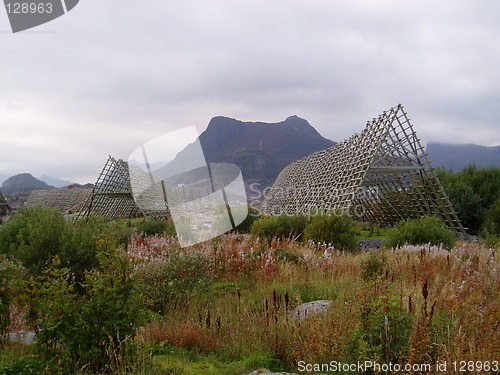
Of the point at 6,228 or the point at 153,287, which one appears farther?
the point at 6,228

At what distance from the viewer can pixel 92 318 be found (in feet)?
10.4

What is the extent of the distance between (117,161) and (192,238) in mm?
15114

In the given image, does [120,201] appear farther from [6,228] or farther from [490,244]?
[490,244]

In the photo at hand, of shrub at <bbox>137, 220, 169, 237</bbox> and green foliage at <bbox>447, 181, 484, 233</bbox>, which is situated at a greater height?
shrub at <bbox>137, 220, 169, 237</bbox>

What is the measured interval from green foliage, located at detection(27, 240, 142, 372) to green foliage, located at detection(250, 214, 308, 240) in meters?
8.91

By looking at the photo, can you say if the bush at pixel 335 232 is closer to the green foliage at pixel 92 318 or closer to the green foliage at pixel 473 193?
the green foliage at pixel 92 318

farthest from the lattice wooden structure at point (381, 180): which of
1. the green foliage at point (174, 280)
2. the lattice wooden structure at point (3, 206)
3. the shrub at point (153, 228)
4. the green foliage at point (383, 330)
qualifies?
the lattice wooden structure at point (3, 206)

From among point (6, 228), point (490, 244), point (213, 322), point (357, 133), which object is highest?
point (357, 133)

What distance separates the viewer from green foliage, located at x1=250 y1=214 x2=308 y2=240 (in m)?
12.5

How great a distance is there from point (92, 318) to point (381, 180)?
16.8m

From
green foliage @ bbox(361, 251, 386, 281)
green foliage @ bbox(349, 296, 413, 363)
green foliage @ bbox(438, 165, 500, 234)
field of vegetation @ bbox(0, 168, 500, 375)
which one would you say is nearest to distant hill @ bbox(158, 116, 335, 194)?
green foliage @ bbox(438, 165, 500, 234)

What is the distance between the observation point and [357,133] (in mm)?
17969

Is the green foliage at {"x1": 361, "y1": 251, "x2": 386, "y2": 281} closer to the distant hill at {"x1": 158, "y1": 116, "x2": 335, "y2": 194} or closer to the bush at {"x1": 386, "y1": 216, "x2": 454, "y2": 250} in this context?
the bush at {"x1": 386, "y1": 216, "x2": 454, "y2": 250}

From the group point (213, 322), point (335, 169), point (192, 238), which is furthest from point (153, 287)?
point (335, 169)
